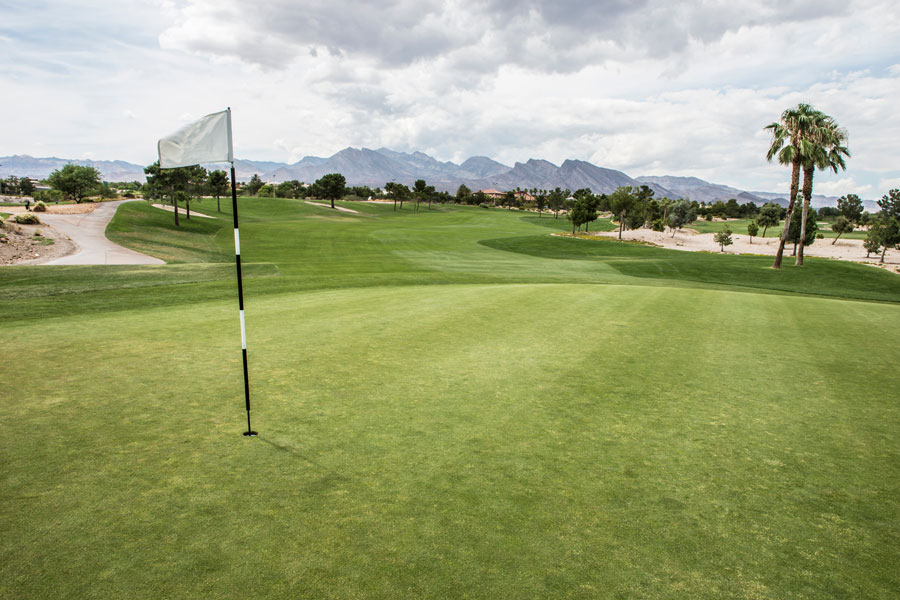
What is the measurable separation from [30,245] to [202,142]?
3536cm

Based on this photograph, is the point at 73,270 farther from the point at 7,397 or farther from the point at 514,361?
the point at 514,361

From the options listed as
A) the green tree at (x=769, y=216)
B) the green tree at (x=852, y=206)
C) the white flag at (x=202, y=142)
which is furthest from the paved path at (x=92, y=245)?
the green tree at (x=852, y=206)

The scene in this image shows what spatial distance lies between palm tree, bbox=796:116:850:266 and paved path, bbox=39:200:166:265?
5100 cm

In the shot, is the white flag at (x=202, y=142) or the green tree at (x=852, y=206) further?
the green tree at (x=852, y=206)

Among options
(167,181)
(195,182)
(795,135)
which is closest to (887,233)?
(795,135)

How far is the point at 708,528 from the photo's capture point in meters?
4.86

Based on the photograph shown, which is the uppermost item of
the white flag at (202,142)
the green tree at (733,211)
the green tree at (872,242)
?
the green tree at (733,211)

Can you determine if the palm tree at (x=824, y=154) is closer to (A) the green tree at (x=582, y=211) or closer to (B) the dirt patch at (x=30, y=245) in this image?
(A) the green tree at (x=582, y=211)

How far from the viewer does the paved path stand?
1236 inches

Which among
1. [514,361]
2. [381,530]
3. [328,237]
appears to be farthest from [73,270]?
[328,237]

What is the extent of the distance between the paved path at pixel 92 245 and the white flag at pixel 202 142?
1132 inches

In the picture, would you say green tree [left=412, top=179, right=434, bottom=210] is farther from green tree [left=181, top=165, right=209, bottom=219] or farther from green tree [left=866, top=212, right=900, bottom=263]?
green tree [left=866, top=212, right=900, bottom=263]

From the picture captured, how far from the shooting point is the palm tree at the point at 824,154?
127 ft

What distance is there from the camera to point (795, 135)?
3819cm
